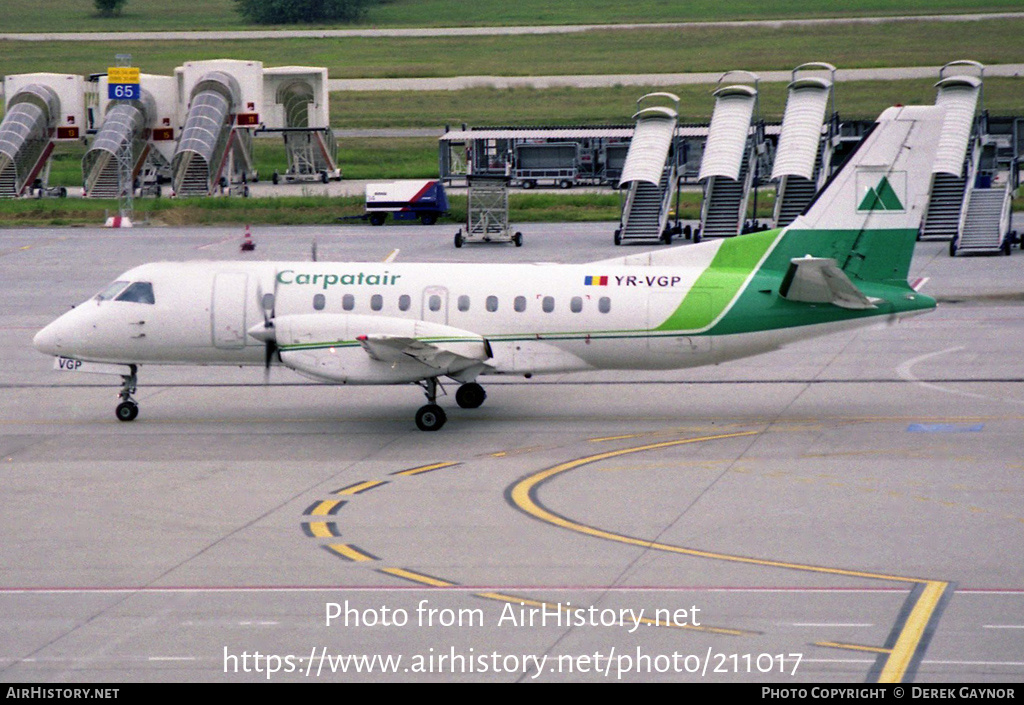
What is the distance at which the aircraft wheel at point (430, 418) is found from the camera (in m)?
27.2

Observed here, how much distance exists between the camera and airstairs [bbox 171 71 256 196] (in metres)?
76.9

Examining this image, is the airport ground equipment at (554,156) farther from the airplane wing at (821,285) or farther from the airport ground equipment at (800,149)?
the airplane wing at (821,285)

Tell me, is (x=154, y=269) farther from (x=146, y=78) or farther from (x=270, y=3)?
(x=270, y=3)

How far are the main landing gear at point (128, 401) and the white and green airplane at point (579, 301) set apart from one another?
0.66 m

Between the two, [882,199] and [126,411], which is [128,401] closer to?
[126,411]

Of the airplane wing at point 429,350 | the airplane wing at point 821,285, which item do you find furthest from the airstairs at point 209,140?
the airplane wing at point 821,285

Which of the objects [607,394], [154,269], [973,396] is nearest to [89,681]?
[154,269]

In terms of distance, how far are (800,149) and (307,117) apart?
40.3 metres

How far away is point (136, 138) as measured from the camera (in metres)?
81.1

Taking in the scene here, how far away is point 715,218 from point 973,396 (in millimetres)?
31378

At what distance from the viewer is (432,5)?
16312 centimetres

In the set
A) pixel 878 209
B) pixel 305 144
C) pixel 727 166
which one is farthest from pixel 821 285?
pixel 305 144

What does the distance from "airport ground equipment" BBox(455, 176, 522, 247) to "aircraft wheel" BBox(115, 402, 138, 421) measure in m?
30.7
